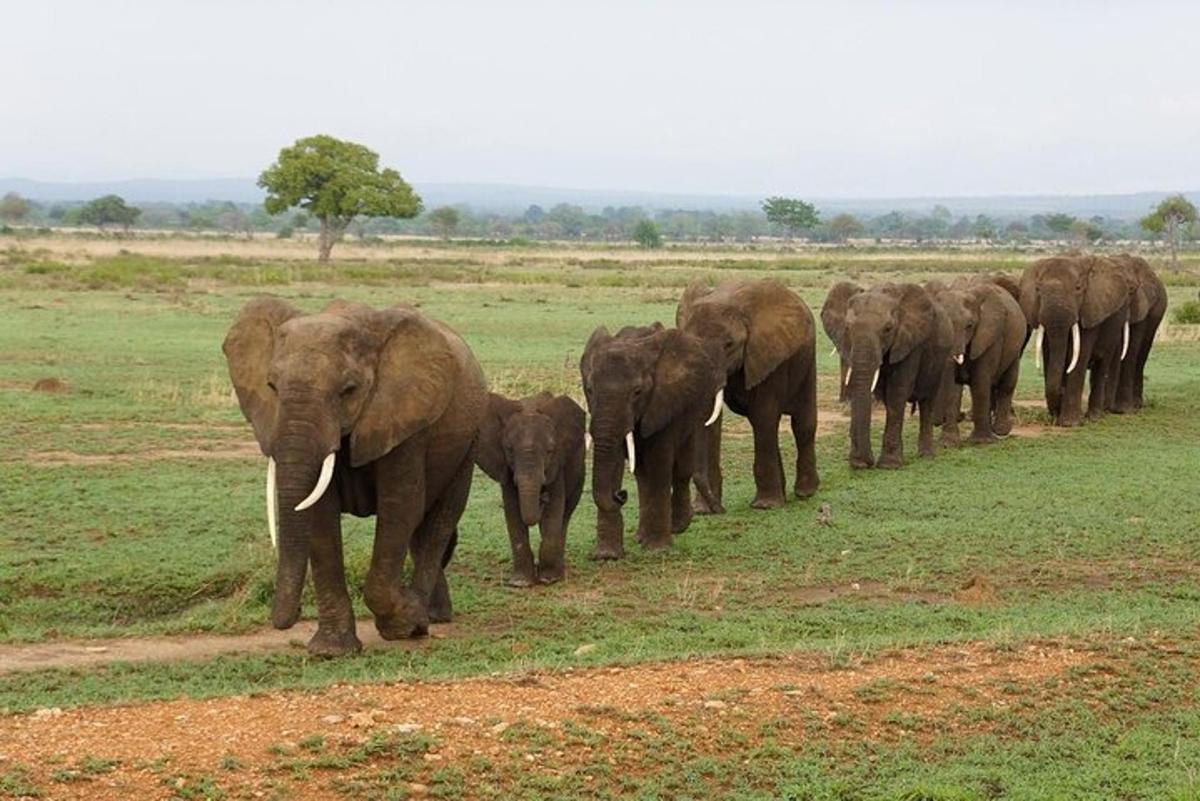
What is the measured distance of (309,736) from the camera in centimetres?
805

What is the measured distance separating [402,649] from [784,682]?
2935mm

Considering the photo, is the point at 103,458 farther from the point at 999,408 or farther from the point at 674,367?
the point at 999,408

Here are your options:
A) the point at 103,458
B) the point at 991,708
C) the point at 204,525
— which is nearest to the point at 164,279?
the point at 103,458

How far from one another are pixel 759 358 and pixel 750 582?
3868 mm

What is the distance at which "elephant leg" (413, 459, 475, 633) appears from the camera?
464 inches

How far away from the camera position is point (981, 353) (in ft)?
73.2

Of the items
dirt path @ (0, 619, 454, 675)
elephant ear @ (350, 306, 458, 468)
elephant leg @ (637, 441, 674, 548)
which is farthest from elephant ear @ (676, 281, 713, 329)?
elephant ear @ (350, 306, 458, 468)

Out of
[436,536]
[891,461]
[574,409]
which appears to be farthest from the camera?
[891,461]

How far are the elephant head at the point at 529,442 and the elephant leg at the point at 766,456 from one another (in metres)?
3.75

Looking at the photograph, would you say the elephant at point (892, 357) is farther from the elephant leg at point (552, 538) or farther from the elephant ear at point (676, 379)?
the elephant leg at point (552, 538)

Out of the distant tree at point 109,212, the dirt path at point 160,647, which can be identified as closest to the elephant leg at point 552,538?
the dirt path at point 160,647

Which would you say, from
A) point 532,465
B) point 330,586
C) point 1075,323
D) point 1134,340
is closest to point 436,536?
point 330,586

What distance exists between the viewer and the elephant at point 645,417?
46.8 feet

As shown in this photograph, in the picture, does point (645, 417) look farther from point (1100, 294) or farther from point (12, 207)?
point (12, 207)
